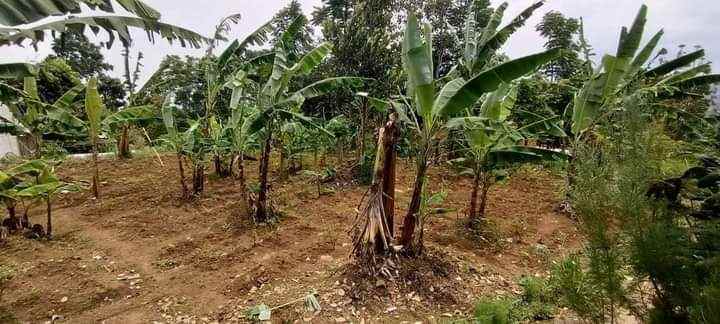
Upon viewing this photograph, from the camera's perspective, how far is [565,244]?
609 centimetres

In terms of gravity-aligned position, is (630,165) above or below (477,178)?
above

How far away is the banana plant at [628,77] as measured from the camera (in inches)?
210

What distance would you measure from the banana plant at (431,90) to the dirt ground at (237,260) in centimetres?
85

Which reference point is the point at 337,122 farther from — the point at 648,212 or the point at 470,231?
the point at 648,212

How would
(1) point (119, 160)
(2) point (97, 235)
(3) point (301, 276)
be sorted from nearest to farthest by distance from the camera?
(3) point (301, 276) < (2) point (97, 235) < (1) point (119, 160)

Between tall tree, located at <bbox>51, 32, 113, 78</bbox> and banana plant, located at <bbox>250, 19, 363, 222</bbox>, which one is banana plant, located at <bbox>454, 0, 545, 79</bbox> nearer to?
banana plant, located at <bbox>250, 19, 363, 222</bbox>

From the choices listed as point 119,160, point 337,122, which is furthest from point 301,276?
point 119,160

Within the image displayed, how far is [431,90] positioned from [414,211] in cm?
147

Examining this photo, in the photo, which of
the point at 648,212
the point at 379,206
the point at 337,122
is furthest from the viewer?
the point at 337,122

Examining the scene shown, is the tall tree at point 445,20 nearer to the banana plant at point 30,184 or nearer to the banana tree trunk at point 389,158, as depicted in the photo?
the banana tree trunk at point 389,158

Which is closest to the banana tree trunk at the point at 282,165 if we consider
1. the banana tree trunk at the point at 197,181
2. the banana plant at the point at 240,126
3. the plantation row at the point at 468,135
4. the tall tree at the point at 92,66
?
the plantation row at the point at 468,135

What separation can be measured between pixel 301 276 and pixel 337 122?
505cm

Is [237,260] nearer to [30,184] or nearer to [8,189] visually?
[30,184]

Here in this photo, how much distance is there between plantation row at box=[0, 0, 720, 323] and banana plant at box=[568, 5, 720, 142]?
0.09 ft
